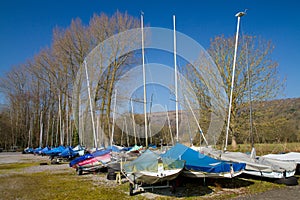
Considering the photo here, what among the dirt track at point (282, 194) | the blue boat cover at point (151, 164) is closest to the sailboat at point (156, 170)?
the blue boat cover at point (151, 164)

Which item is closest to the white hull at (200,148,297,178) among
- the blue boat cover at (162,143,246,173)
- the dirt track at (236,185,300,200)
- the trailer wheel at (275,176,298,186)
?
the trailer wheel at (275,176,298,186)

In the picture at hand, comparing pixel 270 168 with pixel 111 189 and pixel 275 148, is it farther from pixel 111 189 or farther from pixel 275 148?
pixel 275 148

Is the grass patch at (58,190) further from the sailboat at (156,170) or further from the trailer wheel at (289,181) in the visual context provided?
the trailer wheel at (289,181)

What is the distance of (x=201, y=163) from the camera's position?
332 inches

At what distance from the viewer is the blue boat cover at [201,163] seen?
25.7ft

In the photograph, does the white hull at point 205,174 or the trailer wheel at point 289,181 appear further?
the trailer wheel at point 289,181

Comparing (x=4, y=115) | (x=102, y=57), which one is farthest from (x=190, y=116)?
(x=4, y=115)

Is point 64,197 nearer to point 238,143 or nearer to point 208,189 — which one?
point 208,189

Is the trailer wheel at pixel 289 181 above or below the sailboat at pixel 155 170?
below

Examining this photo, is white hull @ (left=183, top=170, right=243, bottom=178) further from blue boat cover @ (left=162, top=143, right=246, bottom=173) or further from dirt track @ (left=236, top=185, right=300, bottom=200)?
dirt track @ (left=236, top=185, right=300, bottom=200)

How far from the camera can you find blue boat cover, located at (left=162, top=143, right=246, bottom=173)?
782 cm

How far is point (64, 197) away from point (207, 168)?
4.39 m

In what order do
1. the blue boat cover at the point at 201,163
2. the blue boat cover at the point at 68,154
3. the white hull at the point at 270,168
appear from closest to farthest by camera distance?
the blue boat cover at the point at 201,163 < the white hull at the point at 270,168 < the blue boat cover at the point at 68,154

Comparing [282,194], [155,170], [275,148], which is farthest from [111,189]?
[275,148]
